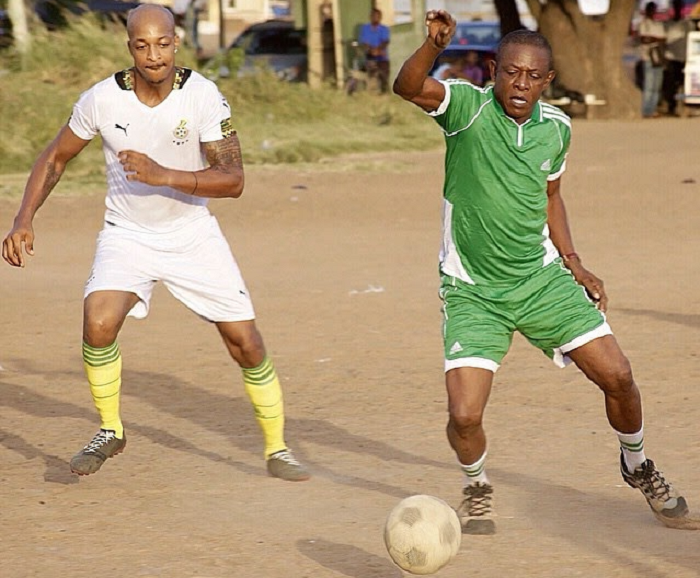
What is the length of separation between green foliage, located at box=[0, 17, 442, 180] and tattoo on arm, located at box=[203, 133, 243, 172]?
456 inches

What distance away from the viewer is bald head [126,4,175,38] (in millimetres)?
5574

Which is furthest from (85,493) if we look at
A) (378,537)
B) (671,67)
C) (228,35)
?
(228,35)

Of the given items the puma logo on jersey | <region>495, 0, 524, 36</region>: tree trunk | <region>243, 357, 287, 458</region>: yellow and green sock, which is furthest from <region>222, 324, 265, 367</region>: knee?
<region>495, 0, 524, 36</region>: tree trunk

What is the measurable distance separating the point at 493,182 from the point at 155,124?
1426 millimetres

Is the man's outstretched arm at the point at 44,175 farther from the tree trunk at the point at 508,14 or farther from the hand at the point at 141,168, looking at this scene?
the tree trunk at the point at 508,14

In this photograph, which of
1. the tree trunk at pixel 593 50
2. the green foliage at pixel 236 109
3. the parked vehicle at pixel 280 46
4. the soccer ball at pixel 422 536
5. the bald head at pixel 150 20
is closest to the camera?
the soccer ball at pixel 422 536

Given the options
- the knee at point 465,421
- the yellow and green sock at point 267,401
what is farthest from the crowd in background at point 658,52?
the knee at point 465,421

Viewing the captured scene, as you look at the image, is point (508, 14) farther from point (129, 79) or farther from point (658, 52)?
point (129, 79)

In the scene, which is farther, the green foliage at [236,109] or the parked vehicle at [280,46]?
the parked vehicle at [280,46]

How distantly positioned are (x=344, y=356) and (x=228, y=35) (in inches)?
1655

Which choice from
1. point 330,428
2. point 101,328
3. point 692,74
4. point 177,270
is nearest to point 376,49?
point 692,74

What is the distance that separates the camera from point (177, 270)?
5.91 metres

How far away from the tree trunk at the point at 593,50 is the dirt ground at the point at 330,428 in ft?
37.3

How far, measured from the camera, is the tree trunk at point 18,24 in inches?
800
